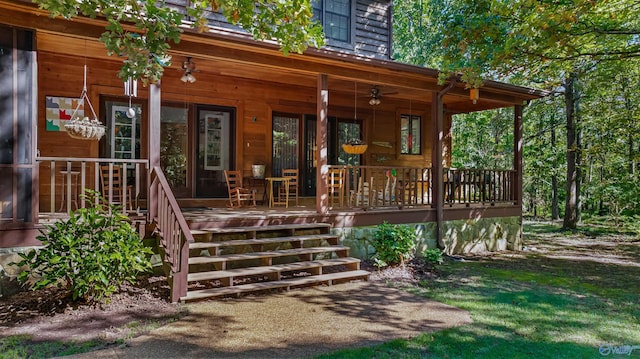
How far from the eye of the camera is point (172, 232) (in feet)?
15.3

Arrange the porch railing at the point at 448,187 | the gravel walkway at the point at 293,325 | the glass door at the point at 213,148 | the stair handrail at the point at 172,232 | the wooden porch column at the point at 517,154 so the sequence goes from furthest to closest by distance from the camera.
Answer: the wooden porch column at the point at 517,154 < the glass door at the point at 213,148 < the porch railing at the point at 448,187 < the stair handrail at the point at 172,232 < the gravel walkway at the point at 293,325

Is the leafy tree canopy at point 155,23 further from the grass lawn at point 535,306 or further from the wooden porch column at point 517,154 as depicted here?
the wooden porch column at point 517,154

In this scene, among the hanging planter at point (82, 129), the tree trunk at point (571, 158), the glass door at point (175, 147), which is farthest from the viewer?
the tree trunk at point (571, 158)

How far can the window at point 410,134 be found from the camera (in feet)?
34.9

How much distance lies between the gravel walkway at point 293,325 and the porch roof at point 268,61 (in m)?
3.38

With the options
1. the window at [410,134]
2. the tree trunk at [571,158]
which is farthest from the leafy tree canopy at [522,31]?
the tree trunk at [571,158]

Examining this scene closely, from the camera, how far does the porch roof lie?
4.67 metres

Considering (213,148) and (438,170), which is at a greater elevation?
(213,148)

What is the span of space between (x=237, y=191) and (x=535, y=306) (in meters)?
5.24

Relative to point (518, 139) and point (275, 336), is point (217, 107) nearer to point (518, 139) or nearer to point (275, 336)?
point (275, 336)

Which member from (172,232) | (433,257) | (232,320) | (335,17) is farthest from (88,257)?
(335,17)

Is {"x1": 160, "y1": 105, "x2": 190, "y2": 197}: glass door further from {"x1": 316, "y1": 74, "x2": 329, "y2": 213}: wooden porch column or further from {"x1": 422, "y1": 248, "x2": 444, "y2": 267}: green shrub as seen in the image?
{"x1": 422, "y1": 248, "x2": 444, "y2": 267}: green shrub

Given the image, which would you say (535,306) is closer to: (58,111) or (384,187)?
(384,187)

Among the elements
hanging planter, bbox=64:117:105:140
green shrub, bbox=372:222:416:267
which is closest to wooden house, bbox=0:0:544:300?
hanging planter, bbox=64:117:105:140
